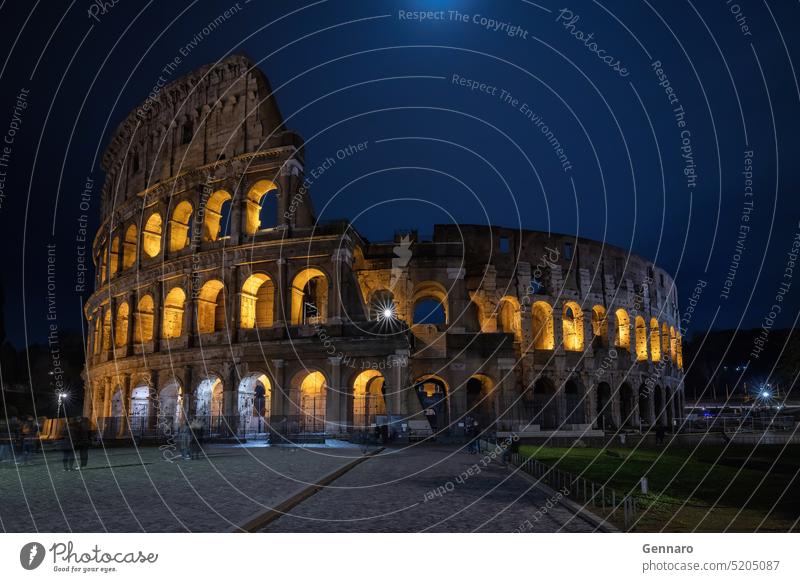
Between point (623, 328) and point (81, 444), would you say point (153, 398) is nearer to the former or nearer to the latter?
point (81, 444)

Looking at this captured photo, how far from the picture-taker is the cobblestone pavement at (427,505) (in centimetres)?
880

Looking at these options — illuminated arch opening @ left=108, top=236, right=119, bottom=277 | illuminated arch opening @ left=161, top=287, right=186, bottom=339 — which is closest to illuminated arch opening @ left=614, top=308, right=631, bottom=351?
illuminated arch opening @ left=161, top=287, right=186, bottom=339

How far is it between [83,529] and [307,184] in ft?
83.6

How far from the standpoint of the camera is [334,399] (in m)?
28.9

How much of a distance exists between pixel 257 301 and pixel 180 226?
6.12m

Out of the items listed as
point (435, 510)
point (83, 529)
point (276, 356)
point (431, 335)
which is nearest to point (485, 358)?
point (431, 335)

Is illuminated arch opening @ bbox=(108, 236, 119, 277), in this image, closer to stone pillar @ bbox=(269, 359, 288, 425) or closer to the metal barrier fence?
stone pillar @ bbox=(269, 359, 288, 425)

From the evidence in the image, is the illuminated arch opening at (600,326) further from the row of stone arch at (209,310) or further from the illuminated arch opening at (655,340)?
the row of stone arch at (209,310)

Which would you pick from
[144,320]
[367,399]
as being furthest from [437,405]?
[144,320]

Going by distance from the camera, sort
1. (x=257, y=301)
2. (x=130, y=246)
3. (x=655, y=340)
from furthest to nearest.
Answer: (x=655, y=340) → (x=130, y=246) → (x=257, y=301)

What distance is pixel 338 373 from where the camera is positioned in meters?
29.3

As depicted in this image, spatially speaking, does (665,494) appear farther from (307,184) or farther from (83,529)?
(307,184)

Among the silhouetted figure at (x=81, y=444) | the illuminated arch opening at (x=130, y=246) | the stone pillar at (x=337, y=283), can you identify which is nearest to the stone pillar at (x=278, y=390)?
the stone pillar at (x=337, y=283)

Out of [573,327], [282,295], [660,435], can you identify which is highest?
[282,295]
